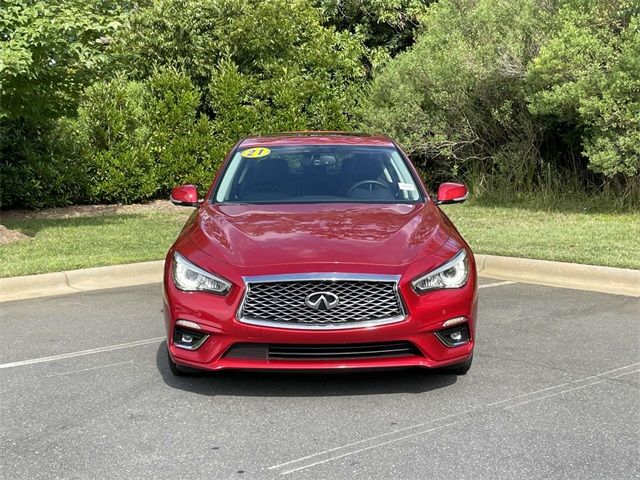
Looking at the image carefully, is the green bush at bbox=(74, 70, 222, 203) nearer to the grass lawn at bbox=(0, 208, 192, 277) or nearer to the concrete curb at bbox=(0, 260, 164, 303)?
the grass lawn at bbox=(0, 208, 192, 277)

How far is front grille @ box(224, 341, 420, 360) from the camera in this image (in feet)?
13.5

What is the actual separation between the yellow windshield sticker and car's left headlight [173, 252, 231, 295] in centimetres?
169

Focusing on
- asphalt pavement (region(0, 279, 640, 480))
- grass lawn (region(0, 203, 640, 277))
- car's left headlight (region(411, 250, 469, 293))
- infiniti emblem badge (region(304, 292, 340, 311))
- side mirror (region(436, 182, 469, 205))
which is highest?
car's left headlight (region(411, 250, 469, 293))

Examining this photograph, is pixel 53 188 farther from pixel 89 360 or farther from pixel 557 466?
pixel 557 466

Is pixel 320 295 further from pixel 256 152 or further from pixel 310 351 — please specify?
pixel 256 152

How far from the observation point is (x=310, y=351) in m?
4.14

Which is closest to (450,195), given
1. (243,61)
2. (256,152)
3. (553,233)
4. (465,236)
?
(256,152)

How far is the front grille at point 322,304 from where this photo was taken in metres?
4.10

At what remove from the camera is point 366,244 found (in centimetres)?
442

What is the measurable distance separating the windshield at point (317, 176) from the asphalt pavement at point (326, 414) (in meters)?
1.36

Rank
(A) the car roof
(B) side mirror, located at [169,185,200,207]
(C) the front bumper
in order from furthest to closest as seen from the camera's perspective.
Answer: (A) the car roof → (B) side mirror, located at [169,185,200,207] → (C) the front bumper

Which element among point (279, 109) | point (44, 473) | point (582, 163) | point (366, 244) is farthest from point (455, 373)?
point (279, 109)

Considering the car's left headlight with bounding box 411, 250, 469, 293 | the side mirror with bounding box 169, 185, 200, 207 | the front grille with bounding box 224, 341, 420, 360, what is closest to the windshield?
the side mirror with bounding box 169, 185, 200, 207

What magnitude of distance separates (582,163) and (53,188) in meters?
10.7
